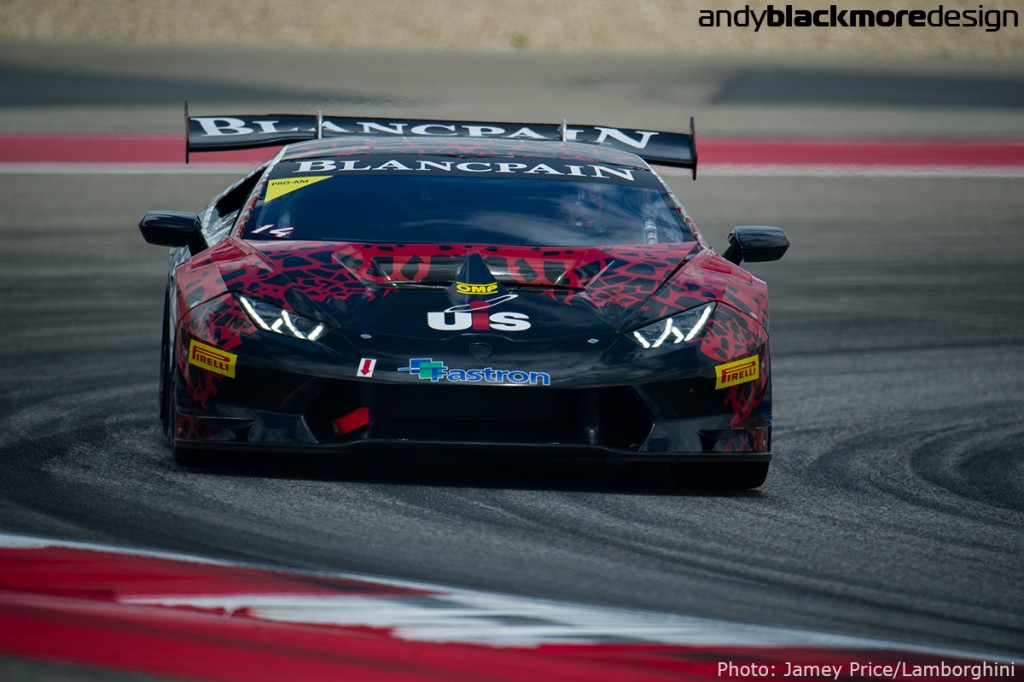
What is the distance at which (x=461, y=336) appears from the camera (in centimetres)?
616

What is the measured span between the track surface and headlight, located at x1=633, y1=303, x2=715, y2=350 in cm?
52

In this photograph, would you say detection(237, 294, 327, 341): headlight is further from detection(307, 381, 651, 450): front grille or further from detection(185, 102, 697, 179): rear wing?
detection(185, 102, 697, 179): rear wing

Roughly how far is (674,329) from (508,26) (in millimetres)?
32607

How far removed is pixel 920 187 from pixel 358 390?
13.4 metres

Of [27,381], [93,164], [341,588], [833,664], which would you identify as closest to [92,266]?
[27,381]

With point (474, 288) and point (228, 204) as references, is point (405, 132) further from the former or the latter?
point (474, 288)

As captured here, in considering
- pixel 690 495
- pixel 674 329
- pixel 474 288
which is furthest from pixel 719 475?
pixel 474 288

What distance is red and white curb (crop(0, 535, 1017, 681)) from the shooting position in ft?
13.3

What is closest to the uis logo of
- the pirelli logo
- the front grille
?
the front grille

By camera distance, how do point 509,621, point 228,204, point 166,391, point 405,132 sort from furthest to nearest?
point 405,132 → point 228,204 → point 166,391 → point 509,621

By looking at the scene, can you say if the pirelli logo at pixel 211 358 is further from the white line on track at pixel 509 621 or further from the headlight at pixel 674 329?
the white line on track at pixel 509 621

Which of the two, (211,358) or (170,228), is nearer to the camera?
(211,358)

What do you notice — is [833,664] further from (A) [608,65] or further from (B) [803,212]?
(A) [608,65]

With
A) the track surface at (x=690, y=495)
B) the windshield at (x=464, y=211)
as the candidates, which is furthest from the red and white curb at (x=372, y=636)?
the windshield at (x=464, y=211)
